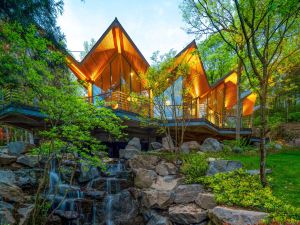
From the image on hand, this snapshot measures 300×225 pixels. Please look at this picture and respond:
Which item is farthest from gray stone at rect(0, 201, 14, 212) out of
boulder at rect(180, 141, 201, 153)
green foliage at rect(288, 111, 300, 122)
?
green foliage at rect(288, 111, 300, 122)

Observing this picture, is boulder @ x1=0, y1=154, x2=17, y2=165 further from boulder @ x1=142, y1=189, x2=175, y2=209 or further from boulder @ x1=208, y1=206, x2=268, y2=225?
boulder @ x1=208, y1=206, x2=268, y2=225

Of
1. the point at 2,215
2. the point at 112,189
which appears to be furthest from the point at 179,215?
the point at 2,215

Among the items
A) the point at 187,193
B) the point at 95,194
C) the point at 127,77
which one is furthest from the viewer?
the point at 127,77

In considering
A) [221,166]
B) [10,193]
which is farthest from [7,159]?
[221,166]

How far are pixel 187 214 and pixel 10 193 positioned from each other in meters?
5.65

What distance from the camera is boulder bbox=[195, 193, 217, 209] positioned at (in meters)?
8.25

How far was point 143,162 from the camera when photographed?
1240 cm

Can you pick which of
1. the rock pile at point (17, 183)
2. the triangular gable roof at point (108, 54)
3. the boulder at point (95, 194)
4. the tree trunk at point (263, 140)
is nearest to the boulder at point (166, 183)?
the boulder at point (95, 194)

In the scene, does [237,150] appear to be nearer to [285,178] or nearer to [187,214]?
[285,178]

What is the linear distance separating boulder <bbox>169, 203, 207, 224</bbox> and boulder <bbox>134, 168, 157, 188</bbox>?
2.05 m

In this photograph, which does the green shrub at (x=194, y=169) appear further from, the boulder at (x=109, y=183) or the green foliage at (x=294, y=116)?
the green foliage at (x=294, y=116)

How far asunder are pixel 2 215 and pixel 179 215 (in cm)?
518

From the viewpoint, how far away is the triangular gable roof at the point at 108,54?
695 inches

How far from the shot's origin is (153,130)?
17391mm
